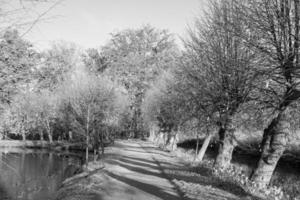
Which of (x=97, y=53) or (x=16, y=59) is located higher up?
(x=97, y=53)

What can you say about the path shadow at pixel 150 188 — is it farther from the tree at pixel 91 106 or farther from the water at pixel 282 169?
the tree at pixel 91 106

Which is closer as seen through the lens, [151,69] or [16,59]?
[16,59]

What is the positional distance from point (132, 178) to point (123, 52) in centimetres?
4795

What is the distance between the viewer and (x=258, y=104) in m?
12.5

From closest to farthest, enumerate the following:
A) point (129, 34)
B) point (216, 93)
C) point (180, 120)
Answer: point (216, 93) < point (180, 120) < point (129, 34)

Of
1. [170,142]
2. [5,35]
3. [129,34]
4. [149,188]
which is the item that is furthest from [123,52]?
[5,35]

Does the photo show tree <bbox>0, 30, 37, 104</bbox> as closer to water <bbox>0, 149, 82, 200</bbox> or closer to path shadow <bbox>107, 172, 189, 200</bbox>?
path shadow <bbox>107, 172, 189, 200</bbox>

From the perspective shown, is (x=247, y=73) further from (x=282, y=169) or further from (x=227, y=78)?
(x=282, y=169)

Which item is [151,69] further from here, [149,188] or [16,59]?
[16,59]

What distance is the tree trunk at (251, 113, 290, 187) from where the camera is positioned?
10.6 metres

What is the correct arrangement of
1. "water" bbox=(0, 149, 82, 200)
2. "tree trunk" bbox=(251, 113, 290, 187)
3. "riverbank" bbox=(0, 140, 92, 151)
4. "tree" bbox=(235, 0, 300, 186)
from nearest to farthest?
"tree" bbox=(235, 0, 300, 186), "tree trunk" bbox=(251, 113, 290, 187), "water" bbox=(0, 149, 82, 200), "riverbank" bbox=(0, 140, 92, 151)

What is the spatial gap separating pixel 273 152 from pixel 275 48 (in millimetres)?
3490

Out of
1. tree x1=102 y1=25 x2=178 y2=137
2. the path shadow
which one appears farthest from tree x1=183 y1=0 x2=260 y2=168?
tree x1=102 y1=25 x2=178 y2=137

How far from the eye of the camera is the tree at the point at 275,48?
31.5 ft
